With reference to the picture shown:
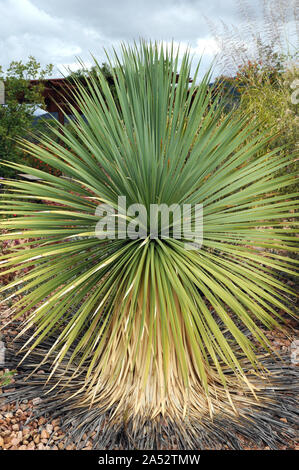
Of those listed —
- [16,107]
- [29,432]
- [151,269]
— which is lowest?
[29,432]

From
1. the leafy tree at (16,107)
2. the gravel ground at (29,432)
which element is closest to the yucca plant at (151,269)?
the gravel ground at (29,432)

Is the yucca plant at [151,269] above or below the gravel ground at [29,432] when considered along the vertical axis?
above

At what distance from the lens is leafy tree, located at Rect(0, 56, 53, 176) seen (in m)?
8.51

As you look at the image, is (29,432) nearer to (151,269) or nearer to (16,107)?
(151,269)

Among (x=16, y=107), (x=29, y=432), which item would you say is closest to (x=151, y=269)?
(x=29, y=432)

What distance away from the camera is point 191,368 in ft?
8.06

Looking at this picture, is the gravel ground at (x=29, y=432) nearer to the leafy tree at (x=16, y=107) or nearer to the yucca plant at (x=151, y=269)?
the yucca plant at (x=151, y=269)

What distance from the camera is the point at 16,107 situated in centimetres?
873

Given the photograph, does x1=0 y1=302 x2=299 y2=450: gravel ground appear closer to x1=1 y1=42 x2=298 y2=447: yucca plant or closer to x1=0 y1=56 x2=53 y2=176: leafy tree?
x1=1 y1=42 x2=298 y2=447: yucca plant

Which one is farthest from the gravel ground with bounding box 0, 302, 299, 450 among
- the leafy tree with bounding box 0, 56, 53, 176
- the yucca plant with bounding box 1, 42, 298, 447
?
the leafy tree with bounding box 0, 56, 53, 176

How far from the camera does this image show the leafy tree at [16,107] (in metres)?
8.51

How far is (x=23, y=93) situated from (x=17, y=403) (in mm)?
8333
